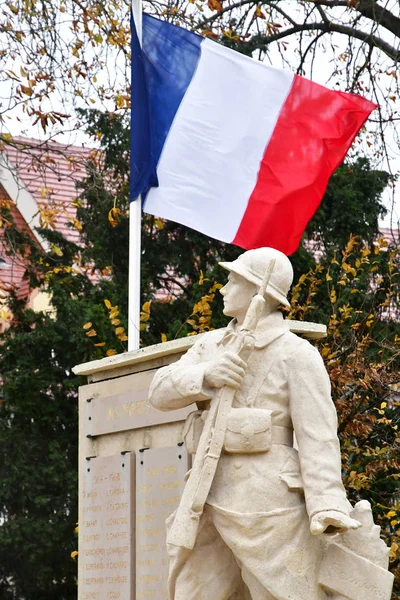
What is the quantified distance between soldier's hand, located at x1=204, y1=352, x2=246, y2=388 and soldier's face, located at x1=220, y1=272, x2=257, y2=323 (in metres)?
0.33

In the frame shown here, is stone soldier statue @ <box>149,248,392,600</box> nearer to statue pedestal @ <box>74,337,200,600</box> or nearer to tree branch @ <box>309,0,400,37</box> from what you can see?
statue pedestal @ <box>74,337,200,600</box>

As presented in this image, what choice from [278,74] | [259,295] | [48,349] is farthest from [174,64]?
[48,349]

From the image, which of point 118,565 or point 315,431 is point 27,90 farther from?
point 315,431

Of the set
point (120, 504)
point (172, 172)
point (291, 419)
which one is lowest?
point (120, 504)

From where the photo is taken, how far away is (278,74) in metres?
11.0

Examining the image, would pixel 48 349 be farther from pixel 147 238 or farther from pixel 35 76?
pixel 35 76

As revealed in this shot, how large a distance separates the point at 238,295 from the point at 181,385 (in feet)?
1.71

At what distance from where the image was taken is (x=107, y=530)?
975 cm

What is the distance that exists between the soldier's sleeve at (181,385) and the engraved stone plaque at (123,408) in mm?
2129

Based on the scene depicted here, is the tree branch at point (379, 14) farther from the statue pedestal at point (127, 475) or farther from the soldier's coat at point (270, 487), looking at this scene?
the soldier's coat at point (270, 487)

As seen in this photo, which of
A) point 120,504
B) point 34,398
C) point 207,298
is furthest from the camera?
point 34,398

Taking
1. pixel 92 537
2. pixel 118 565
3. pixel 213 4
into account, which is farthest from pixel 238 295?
pixel 213 4

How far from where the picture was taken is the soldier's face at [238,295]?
22.8 ft

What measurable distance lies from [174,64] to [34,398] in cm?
576
